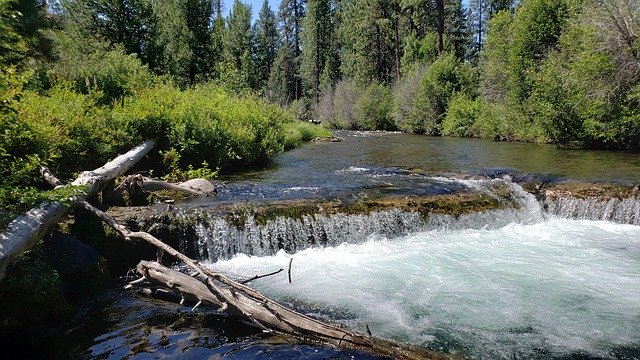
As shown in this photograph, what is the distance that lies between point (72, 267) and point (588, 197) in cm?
1230

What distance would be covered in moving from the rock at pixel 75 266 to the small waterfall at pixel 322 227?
2340 millimetres

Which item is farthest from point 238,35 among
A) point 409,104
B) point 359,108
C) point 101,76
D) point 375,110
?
point 101,76

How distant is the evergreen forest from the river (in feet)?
8.51

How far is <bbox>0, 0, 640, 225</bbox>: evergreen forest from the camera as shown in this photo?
34.9 ft

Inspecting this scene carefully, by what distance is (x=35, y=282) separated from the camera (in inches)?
221

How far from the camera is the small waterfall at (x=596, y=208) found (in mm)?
11789

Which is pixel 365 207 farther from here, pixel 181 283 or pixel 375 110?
pixel 375 110

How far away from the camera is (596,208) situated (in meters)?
12.1

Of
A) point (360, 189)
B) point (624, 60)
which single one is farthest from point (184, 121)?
point (624, 60)

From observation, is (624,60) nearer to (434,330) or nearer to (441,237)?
(441,237)

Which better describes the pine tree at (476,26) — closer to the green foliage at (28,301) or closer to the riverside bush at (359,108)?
the riverside bush at (359,108)

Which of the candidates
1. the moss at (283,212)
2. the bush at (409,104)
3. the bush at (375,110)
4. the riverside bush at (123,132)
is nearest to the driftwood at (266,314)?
the riverside bush at (123,132)

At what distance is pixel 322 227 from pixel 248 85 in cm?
2448

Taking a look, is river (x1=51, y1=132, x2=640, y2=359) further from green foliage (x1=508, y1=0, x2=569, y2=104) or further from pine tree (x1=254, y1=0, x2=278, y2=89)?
pine tree (x1=254, y1=0, x2=278, y2=89)
